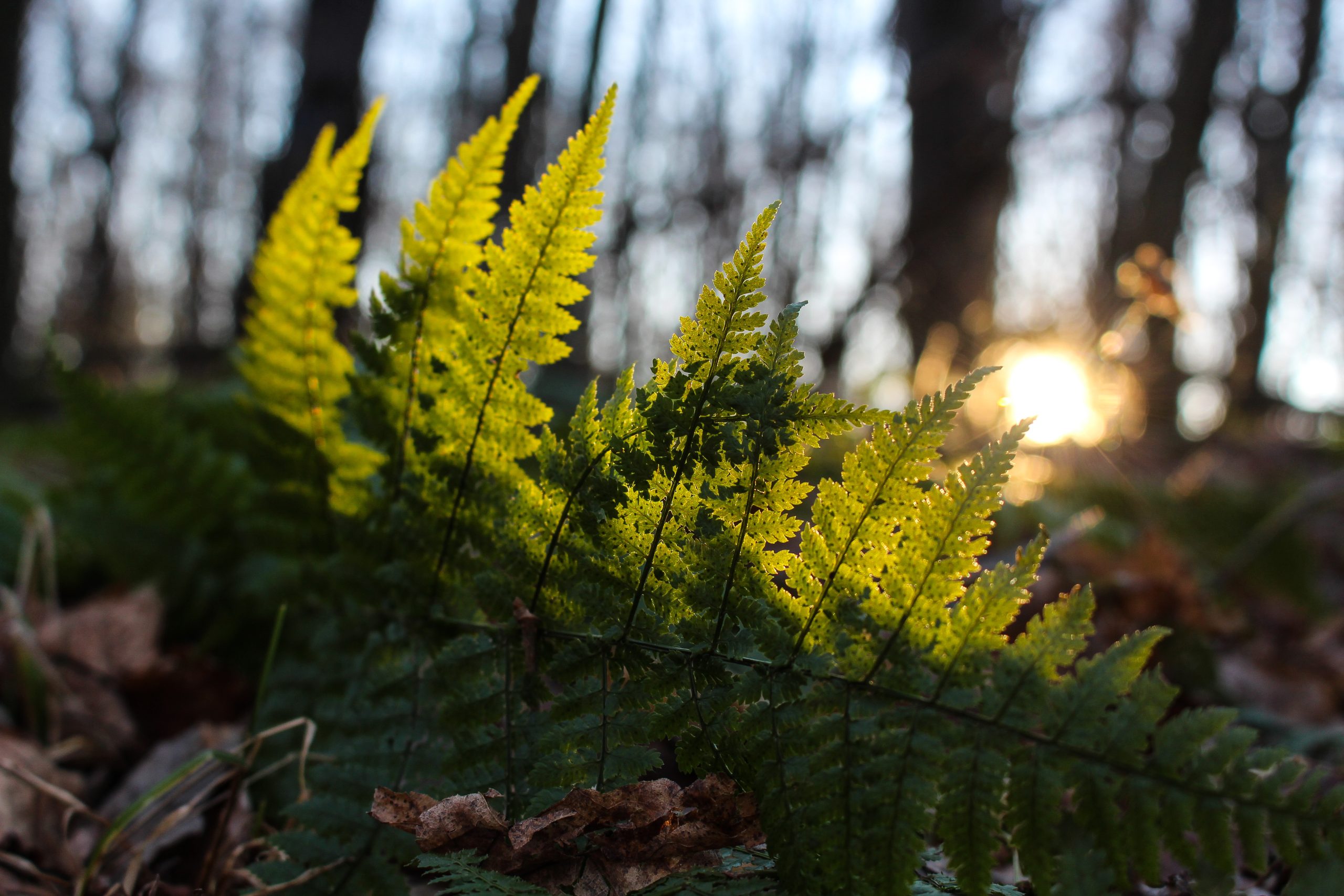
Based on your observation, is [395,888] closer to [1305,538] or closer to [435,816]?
[435,816]

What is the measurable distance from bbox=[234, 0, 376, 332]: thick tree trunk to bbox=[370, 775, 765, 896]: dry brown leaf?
3.03 m

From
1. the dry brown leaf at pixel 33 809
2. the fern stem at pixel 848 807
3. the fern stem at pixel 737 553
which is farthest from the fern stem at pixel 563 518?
the dry brown leaf at pixel 33 809

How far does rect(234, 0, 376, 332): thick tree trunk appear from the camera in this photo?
3289 mm

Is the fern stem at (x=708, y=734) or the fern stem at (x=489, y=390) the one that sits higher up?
the fern stem at (x=489, y=390)

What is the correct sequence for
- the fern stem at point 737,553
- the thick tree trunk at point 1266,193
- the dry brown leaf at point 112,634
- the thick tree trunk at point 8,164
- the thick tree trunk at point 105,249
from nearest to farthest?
the fern stem at point 737,553, the dry brown leaf at point 112,634, the thick tree trunk at point 8,164, the thick tree trunk at point 1266,193, the thick tree trunk at point 105,249

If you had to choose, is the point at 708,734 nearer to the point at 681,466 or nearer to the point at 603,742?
the point at 603,742

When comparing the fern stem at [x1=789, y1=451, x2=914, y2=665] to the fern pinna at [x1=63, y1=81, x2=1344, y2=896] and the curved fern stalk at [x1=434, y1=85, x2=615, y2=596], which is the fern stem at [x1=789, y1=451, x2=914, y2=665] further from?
the curved fern stalk at [x1=434, y1=85, x2=615, y2=596]

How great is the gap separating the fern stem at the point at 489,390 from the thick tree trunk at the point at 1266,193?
1089cm

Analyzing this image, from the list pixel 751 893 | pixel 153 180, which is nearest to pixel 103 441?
pixel 751 893

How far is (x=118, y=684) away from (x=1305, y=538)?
14.0 ft

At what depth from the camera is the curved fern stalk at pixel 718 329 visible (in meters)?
0.70

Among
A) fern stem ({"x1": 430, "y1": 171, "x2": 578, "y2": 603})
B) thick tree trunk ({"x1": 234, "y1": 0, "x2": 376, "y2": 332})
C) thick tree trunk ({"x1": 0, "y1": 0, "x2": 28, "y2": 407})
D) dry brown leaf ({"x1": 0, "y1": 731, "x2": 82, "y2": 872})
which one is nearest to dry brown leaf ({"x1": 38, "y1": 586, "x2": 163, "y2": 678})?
dry brown leaf ({"x1": 0, "y1": 731, "x2": 82, "y2": 872})

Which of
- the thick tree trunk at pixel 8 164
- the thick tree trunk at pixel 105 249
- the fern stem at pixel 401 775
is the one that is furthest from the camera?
the thick tree trunk at pixel 105 249

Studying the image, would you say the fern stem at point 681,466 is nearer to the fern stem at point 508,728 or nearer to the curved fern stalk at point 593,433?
the curved fern stalk at point 593,433
